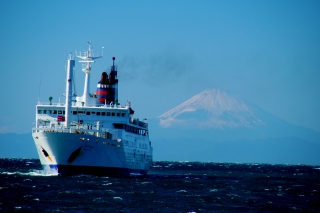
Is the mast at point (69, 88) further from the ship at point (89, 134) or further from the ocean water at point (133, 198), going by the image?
the ocean water at point (133, 198)

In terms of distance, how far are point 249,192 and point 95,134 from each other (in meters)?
18.2

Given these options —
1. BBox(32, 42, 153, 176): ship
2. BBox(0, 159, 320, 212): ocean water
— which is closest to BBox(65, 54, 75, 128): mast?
BBox(32, 42, 153, 176): ship

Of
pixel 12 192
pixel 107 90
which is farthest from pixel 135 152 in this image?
pixel 12 192

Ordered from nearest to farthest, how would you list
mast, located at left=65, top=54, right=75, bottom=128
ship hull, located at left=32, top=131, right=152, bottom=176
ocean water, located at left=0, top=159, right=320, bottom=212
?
ocean water, located at left=0, top=159, right=320, bottom=212
ship hull, located at left=32, top=131, right=152, bottom=176
mast, located at left=65, top=54, right=75, bottom=128

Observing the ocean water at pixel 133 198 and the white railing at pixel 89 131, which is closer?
the ocean water at pixel 133 198

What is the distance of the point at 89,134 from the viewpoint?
6291cm

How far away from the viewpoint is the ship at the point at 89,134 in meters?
61.6

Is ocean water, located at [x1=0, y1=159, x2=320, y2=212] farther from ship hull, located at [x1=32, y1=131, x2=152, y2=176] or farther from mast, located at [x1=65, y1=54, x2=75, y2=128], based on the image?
mast, located at [x1=65, y1=54, x2=75, y2=128]

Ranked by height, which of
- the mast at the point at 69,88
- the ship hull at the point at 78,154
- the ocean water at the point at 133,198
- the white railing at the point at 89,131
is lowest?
the ocean water at the point at 133,198

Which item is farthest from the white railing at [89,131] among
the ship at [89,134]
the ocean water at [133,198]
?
the ocean water at [133,198]

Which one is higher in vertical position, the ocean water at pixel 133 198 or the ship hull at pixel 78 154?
the ship hull at pixel 78 154

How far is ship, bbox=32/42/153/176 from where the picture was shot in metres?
61.6

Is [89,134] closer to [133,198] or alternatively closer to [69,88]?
[69,88]

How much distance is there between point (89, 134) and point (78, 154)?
2.31m
